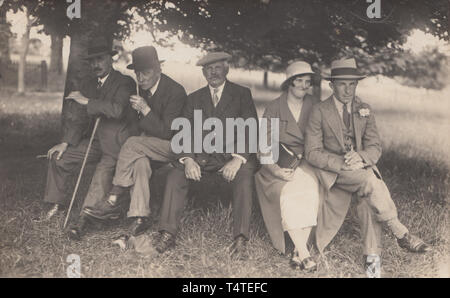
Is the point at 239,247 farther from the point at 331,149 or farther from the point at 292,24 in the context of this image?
the point at 292,24

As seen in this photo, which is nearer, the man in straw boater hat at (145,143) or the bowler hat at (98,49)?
the man in straw boater hat at (145,143)

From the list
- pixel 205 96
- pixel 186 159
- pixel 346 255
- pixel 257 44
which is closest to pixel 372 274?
pixel 346 255

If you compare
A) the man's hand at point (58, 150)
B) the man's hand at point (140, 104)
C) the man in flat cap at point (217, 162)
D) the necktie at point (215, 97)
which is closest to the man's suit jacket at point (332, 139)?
the man in flat cap at point (217, 162)

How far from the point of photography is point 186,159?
4812mm

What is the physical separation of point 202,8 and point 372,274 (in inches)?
152

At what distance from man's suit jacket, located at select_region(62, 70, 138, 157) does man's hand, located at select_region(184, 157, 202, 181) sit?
87 centimetres

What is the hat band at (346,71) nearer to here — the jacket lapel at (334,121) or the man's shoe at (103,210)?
the jacket lapel at (334,121)

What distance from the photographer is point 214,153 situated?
16.3 ft

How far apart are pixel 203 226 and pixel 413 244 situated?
82.5 inches

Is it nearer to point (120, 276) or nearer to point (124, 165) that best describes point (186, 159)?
point (124, 165)

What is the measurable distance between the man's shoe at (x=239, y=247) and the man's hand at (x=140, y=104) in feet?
5.35

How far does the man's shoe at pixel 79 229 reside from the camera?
15.7 ft

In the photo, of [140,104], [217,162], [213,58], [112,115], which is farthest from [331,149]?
[112,115]

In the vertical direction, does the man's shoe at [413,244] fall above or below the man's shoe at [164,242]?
above
